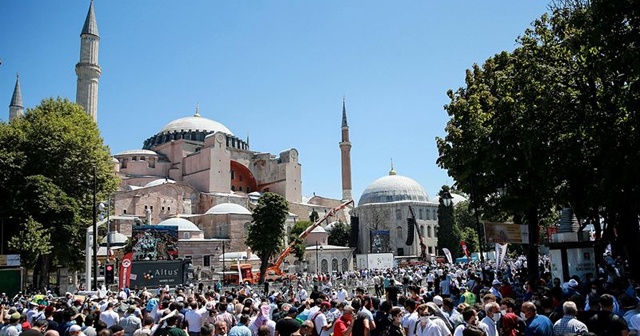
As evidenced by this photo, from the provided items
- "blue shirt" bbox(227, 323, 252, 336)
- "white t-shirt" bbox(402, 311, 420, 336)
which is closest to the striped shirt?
"white t-shirt" bbox(402, 311, 420, 336)

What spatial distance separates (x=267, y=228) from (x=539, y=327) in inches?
1412

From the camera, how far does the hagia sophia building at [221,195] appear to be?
162 ft

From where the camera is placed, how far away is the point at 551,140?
1495 cm

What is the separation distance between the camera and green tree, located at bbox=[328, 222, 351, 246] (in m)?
64.4

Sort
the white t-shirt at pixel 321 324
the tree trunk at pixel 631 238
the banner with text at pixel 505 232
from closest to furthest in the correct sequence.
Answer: the white t-shirt at pixel 321 324
the tree trunk at pixel 631 238
the banner with text at pixel 505 232

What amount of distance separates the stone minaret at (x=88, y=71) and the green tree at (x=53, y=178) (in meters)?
17.6

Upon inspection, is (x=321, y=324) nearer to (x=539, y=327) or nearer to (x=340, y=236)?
Answer: (x=539, y=327)

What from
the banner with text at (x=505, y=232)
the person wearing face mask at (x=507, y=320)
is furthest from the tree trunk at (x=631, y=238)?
the person wearing face mask at (x=507, y=320)

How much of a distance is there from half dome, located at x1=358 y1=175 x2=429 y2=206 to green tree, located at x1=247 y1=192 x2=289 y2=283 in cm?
2664

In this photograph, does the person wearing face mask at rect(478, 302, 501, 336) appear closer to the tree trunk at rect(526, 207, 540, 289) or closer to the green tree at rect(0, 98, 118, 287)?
the tree trunk at rect(526, 207, 540, 289)

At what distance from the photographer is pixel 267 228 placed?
41.0 meters

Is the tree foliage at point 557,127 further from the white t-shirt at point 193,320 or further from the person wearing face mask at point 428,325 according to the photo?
the white t-shirt at point 193,320

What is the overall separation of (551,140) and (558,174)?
3.34ft

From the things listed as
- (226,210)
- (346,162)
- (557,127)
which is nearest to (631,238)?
(557,127)
